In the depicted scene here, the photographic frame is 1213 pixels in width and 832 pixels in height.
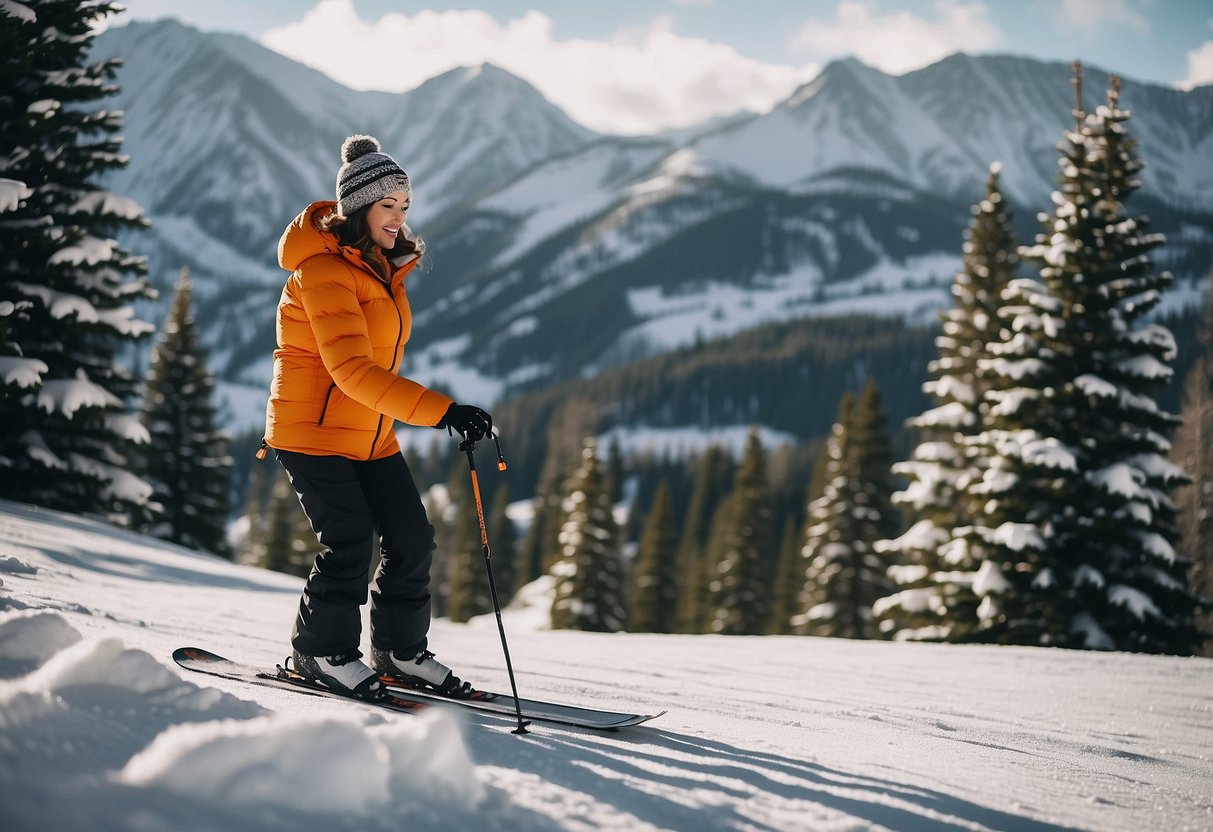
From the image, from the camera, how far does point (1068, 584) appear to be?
1319cm

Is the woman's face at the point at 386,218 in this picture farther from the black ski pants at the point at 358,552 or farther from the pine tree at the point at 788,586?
the pine tree at the point at 788,586

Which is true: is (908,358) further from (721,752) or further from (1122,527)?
(721,752)

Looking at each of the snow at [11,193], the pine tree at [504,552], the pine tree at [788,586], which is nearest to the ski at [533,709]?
the snow at [11,193]

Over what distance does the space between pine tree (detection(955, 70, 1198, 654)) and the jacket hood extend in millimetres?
12344

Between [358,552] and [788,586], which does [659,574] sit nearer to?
[788,586]

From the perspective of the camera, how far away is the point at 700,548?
5744 centimetres

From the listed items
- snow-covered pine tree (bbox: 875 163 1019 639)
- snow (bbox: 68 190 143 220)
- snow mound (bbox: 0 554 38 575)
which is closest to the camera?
snow mound (bbox: 0 554 38 575)

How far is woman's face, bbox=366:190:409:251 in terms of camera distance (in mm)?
3672

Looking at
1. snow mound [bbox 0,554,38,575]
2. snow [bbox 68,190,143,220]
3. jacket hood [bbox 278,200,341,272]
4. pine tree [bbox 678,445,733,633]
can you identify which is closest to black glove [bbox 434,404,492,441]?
jacket hood [bbox 278,200,341,272]

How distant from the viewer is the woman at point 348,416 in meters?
3.45

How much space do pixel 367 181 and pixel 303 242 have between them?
15.7 inches

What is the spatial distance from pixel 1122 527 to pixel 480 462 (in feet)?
286

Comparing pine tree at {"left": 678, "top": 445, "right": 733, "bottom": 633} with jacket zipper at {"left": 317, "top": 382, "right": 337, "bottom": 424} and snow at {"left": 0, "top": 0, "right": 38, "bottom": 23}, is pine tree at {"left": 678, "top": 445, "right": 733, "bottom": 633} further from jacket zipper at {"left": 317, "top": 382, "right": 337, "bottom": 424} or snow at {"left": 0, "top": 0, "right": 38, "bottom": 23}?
jacket zipper at {"left": 317, "top": 382, "right": 337, "bottom": 424}

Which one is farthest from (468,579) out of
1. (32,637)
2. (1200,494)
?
(32,637)
